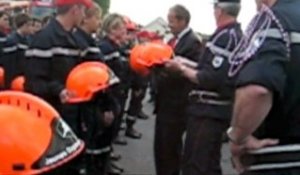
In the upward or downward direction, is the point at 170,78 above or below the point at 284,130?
below

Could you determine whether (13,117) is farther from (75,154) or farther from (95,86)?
(95,86)

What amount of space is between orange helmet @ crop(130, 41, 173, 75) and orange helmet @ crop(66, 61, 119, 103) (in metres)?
0.69

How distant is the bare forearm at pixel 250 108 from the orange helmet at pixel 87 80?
258 centimetres

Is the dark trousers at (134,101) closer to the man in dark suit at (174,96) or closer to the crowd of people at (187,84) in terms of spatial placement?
→ the crowd of people at (187,84)

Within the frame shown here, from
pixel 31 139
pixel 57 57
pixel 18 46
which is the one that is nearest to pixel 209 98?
pixel 57 57

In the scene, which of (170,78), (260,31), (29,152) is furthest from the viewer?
(170,78)

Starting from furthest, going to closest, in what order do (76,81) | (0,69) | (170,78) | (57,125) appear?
(0,69) → (170,78) → (76,81) → (57,125)

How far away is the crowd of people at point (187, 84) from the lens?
349cm

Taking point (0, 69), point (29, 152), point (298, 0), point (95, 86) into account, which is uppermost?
point (298, 0)

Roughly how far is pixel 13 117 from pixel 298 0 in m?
1.56

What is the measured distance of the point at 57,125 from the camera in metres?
2.93

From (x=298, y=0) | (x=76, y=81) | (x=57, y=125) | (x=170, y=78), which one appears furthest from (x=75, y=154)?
(x=170, y=78)

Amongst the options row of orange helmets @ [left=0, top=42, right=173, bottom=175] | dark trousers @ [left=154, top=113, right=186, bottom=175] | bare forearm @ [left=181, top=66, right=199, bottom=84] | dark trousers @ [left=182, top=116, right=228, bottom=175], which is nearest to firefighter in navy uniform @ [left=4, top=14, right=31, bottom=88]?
dark trousers @ [left=154, top=113, right=186, bottom=175]

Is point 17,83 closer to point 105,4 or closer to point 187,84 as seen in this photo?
point 187,84
